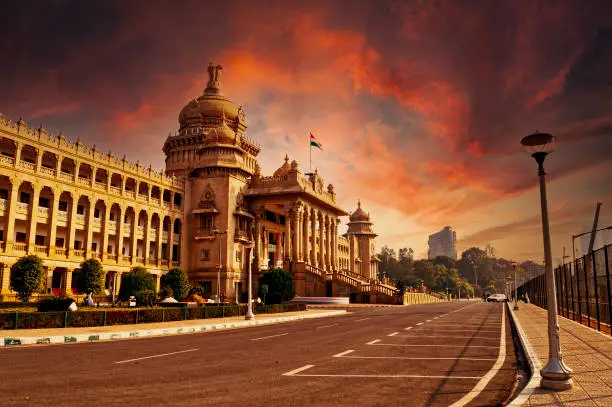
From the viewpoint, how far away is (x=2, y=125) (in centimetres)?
4272

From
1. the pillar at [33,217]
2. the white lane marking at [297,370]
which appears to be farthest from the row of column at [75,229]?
Result: the white lane marking at [297,370]

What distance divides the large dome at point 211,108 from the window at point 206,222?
21.9 m

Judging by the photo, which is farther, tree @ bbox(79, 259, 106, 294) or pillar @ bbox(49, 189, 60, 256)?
pillar @ bbox(49, 189, 60, 256)

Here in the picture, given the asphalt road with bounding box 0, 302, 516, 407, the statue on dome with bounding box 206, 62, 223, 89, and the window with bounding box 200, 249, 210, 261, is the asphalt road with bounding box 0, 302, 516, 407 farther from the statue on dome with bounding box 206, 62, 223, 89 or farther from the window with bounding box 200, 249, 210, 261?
the statue on dome with bounding box 206, 62, 223, 89

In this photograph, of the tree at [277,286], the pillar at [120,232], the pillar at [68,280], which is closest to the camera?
the pillar at [68,280]

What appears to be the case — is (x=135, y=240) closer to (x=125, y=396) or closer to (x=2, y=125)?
(x=2, y=125)

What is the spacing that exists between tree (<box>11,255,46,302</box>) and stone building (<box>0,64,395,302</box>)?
392 cm

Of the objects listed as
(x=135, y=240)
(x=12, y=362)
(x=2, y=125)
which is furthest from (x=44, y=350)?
(x=135, y=240)

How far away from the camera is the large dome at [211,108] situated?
8069 cm

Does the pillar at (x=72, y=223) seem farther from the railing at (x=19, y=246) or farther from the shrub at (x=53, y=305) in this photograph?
the shrub at (x=53, y=305)

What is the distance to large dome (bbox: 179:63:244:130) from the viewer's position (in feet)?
265

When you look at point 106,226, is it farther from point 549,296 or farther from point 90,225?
point 549,296

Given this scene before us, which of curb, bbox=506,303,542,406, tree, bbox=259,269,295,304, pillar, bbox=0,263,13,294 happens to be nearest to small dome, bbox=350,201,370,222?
tree, bbox=259,269,295,304

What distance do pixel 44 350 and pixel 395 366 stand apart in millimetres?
10816
